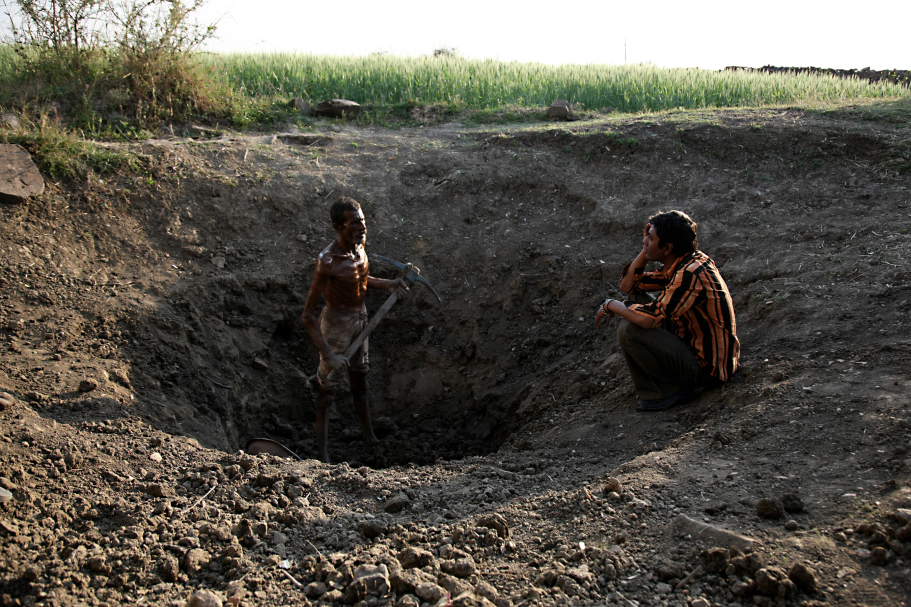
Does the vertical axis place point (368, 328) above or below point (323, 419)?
above

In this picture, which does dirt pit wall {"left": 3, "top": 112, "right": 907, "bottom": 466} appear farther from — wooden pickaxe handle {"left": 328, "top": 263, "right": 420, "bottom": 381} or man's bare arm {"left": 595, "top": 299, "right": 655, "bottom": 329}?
wooden pickaxe handle {"left": 328, "top": 263, "right": 420, "bottom": 381}

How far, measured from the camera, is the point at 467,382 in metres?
5.20

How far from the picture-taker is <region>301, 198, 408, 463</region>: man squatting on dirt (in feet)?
13.2

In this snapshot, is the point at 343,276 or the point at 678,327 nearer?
the point at 678,327

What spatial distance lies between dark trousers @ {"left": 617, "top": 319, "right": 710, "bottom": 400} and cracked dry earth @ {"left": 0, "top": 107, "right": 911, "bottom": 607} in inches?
7.7

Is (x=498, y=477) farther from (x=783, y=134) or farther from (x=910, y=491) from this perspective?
(x=783, y=134)

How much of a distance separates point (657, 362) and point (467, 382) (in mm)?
1948

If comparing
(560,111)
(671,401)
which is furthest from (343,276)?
(560,111)

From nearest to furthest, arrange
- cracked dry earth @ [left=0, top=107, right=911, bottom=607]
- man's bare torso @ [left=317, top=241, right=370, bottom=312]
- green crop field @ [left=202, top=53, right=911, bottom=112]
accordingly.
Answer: cracked dry earth @ [left=0, top=107, right=911, bottom=607] → man's bare torso @ [left=317, top=241, right=370, bottom=312] → green crop field @ [left=202, top=53, right=911, bottom=112]

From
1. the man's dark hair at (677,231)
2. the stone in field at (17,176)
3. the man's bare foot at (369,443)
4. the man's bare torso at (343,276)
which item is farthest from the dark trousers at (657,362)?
the stone in field at (17,176)

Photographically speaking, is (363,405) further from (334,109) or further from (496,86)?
(496,86)

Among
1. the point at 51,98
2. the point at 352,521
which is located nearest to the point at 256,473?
the point at 352,521

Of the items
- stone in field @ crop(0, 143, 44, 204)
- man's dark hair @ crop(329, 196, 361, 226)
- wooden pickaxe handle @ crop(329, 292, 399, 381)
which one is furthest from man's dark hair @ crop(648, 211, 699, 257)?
stone in field @ crop(0, 143, 44, 204)

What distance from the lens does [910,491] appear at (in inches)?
90.7
